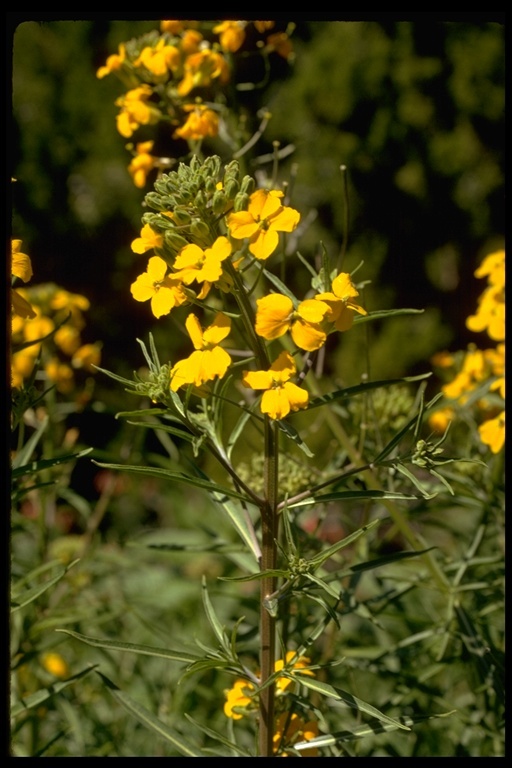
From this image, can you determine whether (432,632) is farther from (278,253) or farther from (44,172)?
(44,172)

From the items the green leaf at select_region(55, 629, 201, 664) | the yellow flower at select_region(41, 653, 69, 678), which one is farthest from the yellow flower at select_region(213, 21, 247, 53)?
the yellow flower at select_region(41, 653, 69, 678)

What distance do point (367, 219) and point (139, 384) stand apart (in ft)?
11.5

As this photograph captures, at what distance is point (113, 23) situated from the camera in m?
3.89

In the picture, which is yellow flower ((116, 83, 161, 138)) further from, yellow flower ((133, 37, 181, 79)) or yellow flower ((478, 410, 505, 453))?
yellow flower ((478, 410, 505, 453))

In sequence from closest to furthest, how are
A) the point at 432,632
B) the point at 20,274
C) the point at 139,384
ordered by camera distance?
the point at 139,384 → the point at 20,274 → the point at 432,632

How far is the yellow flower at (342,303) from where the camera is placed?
90cm

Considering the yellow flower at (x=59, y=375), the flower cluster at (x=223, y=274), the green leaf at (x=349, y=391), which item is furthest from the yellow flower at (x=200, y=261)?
the yellow flower at (x=59, y=375)

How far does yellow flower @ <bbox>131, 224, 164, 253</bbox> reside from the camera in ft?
2.98

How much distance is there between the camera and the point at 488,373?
5.33 feet

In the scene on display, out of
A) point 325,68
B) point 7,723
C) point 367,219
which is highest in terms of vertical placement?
point 325,68

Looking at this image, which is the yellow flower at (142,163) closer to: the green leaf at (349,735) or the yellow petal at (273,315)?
the yellow petal at (273,315)

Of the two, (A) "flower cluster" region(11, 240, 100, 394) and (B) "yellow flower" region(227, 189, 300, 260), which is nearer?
(B) "yellow flower" region(227, 189, 300, 260)

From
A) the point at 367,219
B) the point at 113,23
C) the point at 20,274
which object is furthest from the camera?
the point at 367,219

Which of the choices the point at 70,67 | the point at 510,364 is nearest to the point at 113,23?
the point at 70,67
